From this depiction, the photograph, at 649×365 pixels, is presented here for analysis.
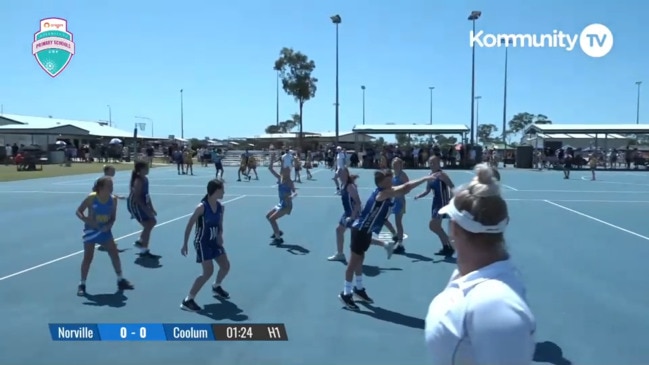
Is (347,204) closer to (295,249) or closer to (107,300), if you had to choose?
(295,249)

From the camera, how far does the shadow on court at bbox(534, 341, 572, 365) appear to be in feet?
17.5

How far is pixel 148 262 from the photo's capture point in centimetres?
952

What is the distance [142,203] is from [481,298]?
880 centimetres

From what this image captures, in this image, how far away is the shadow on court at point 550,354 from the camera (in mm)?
5348

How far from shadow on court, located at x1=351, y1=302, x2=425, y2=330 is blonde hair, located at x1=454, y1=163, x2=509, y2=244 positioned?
453 centimetres

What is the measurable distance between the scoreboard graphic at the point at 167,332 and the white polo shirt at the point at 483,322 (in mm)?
4240

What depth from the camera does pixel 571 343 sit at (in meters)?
5.78

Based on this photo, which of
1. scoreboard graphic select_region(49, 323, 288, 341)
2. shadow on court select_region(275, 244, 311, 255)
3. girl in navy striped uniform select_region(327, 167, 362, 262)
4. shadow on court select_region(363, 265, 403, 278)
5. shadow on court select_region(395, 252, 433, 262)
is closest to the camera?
scoreboard graphic select_region(49, 323, 288, 341)

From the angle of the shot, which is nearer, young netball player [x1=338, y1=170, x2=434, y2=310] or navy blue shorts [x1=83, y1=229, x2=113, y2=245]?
young netball player [x1=338, y1=170, x2=434, y2=310]

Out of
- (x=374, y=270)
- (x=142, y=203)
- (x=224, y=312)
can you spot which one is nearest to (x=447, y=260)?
(x=374, y=270)

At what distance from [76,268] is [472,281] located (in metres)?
8.34

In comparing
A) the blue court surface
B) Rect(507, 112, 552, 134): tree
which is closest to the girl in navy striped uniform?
the blue court surface

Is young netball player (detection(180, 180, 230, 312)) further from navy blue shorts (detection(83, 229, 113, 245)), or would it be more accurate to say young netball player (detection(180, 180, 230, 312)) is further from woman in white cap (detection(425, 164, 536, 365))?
woman in white cap (detection(425, 164, 536, 365))

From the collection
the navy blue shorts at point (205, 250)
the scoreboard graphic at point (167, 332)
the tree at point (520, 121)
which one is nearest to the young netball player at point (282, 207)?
the navy blue shorts at point (205, 250)
